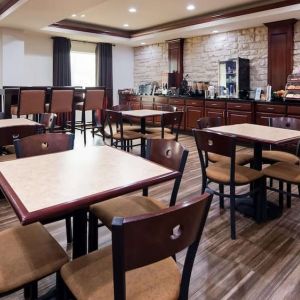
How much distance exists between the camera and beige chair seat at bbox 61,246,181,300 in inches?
44.1

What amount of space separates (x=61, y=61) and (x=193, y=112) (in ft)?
12.2

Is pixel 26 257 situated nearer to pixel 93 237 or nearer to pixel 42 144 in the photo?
pixel 93 237

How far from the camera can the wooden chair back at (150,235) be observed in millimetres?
863

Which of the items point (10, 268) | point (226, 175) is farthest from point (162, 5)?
point (10, 268)

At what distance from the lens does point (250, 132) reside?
2.91m

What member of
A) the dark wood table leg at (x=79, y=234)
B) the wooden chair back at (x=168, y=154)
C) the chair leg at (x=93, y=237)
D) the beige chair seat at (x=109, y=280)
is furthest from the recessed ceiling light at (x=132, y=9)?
the beige chair seat at (x=109, y=280)

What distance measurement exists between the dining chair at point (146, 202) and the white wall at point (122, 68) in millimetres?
7557

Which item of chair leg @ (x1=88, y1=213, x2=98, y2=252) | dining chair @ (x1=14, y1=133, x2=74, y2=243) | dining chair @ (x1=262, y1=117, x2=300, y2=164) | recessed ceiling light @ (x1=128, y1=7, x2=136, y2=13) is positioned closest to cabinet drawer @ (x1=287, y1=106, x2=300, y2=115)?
dining chair @ (x1=262, y1=117, x2=300, y2=164)

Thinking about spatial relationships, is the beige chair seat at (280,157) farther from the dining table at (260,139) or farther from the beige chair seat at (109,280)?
the beige chair seat at (109,280)

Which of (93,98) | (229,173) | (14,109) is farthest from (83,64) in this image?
(229,173)

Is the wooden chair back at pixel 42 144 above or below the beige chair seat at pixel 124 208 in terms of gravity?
above

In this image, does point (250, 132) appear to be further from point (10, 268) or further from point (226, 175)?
point (10, 268)

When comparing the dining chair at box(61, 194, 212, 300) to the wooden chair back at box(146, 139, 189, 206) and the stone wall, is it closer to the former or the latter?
the wooden chair back at box(146, 139, 189, 206)

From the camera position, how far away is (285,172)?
2.72m
